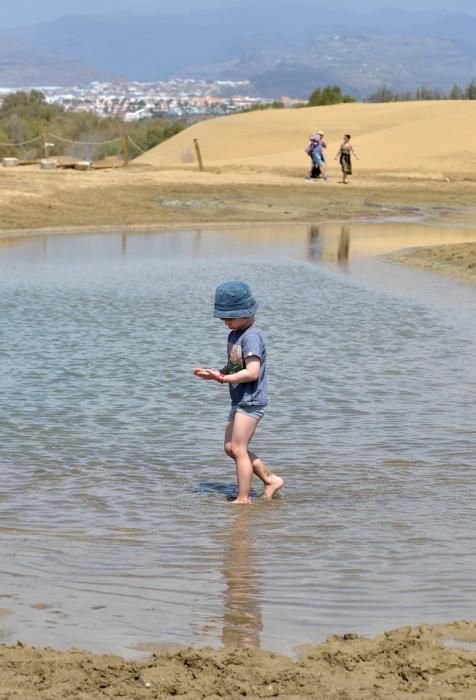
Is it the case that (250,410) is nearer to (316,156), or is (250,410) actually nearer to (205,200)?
(205,200)

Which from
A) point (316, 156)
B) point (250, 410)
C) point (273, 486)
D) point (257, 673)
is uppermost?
point (316, 156)

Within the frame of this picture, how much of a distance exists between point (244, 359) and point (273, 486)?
0.74 metres

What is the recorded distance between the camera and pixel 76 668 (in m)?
4.67

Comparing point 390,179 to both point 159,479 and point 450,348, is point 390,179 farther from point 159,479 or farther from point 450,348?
point 159,479

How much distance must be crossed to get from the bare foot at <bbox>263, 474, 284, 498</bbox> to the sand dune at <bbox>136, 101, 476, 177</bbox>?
33.5 metres

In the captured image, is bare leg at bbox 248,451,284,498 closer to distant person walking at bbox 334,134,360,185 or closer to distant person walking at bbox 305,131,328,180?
distant person walking at bbox 305,131,328,180

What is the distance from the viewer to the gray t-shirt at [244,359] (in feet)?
23.9

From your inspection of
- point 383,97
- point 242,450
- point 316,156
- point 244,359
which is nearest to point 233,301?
point 244,359

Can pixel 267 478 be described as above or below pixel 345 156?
below

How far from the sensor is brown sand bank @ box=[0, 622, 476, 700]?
4.51 m

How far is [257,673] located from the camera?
15.4ft

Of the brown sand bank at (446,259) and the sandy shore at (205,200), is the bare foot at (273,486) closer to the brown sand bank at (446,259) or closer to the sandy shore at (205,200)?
the brown sand bank at (446,259)

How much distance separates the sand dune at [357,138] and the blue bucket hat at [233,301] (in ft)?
111

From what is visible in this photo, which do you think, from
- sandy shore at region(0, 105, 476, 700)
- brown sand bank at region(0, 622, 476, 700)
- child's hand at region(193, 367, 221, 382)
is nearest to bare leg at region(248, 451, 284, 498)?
child's hand at region(193, 367, 221, 382)
